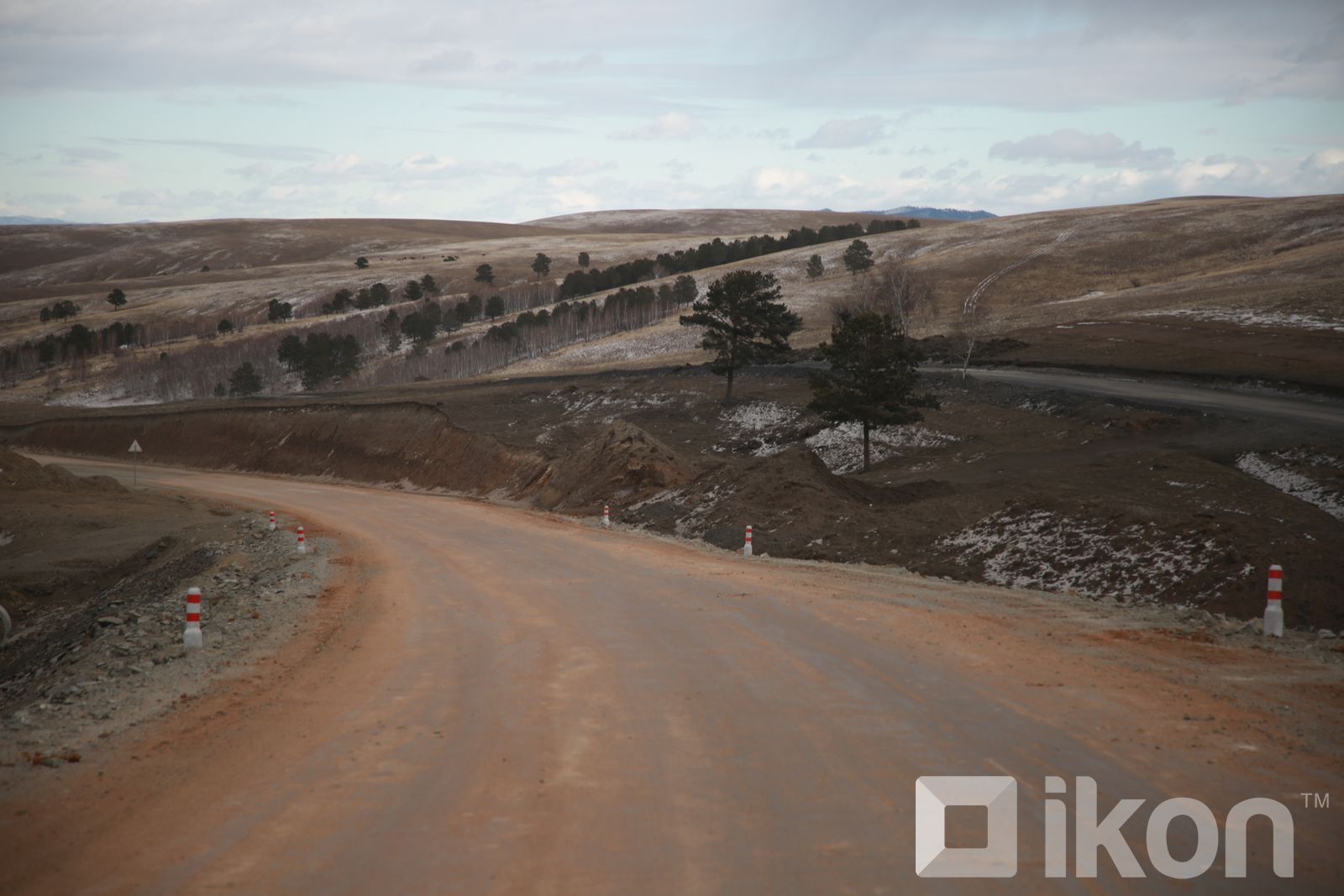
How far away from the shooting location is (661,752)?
28.1 ft

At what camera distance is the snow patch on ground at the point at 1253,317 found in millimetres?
54656

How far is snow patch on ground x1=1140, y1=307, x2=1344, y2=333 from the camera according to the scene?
179 ft

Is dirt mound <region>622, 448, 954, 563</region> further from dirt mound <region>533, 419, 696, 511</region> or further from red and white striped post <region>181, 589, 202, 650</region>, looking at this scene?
red and white striped post <region>181, 589, 202, 650</region>

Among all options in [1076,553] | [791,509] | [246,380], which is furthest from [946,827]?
[246,380]

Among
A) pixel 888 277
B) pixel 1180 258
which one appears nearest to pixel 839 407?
pixel 888 277

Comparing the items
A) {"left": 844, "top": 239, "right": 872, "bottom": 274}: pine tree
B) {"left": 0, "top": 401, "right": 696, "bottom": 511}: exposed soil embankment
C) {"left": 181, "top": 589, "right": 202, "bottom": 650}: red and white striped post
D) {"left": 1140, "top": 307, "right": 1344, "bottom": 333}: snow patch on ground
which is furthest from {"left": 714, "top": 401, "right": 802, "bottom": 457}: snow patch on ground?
{"left": 844, "top": 239, "right": 872, "bottom": 274}: pine tree

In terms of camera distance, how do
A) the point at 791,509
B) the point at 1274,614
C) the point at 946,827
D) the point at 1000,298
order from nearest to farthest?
the point at 946,827, the point at 1274,614, the point at 791,509, the point at 1000,298

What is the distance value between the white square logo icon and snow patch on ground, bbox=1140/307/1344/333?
5578cm

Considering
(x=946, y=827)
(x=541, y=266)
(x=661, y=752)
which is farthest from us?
(x=541, y=266)

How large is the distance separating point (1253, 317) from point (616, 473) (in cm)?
4517

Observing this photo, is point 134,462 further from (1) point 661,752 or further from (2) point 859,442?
(1) point 661,752

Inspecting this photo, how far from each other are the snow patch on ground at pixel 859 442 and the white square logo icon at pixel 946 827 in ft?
112

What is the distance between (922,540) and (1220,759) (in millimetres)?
15627

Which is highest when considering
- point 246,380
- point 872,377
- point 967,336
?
point 967,336
